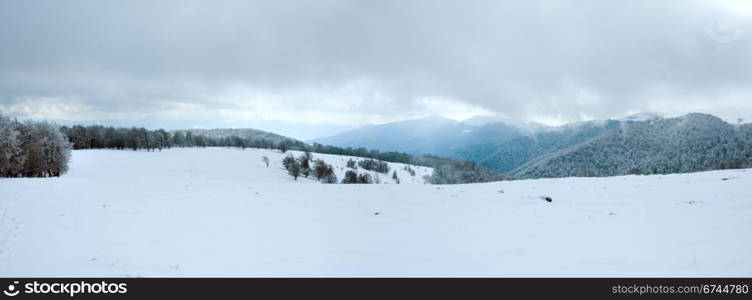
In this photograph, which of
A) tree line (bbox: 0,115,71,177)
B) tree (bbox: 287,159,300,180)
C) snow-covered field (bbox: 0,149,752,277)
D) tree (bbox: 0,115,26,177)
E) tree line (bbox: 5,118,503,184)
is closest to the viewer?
snow-covered field (bbox: 0,149,752,277)

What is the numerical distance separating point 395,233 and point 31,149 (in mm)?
52925

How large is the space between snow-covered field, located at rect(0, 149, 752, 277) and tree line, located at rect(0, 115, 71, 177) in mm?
24845

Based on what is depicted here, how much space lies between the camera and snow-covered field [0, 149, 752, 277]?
8.06 m

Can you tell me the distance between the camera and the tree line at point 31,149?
3597 centimetres

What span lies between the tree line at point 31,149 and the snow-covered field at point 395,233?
24.8m

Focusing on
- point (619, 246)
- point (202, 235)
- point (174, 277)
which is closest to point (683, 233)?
point (619, 246)

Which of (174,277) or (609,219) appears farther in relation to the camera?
(609,219)

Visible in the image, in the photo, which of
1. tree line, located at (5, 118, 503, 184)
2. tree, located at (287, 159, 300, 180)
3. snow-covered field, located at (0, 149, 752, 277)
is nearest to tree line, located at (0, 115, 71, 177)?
tree line, located at (5, 118, 503, 184)

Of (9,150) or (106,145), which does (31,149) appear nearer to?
(9,150)

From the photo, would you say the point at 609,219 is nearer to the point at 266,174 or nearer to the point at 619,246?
the point at 619,246

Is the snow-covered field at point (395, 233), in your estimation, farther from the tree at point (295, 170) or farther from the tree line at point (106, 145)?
the tree at point (295, 170)

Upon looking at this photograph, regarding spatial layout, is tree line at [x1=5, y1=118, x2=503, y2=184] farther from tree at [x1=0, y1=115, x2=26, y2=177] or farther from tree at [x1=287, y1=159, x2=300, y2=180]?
tree at [x1=287, y1=159, x2=300, y2=180]
